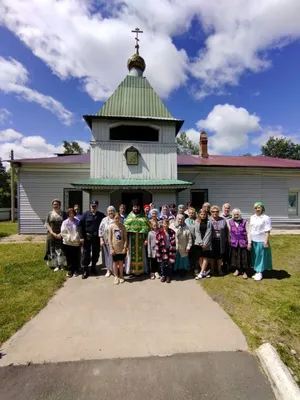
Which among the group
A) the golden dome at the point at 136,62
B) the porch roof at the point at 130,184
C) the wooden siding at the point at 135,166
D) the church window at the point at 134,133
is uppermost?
the golden dome at the point at 136,62

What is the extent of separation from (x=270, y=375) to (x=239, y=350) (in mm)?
420

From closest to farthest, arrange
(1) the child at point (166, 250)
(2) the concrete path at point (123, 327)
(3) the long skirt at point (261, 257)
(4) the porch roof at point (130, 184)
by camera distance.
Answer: (2) the concrete path at point (123, 327), (1) the child at point (166, 250), (3) the long skirt at point (261, 257), (4) the porch roof at point (130, 184)

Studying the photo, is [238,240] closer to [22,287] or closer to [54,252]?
[54,252]

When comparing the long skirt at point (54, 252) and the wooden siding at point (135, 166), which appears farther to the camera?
the wooden siding at point (135, 166)

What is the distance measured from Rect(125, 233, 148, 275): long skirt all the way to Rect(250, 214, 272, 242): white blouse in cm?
280

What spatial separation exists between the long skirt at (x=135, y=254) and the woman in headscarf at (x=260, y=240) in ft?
8.88

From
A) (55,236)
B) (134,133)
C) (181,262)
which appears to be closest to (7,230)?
(134,133)

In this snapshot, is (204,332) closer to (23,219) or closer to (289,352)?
(289,352)

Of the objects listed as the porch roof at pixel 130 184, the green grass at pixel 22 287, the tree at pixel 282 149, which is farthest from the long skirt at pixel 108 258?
the tree at pixel 282 149

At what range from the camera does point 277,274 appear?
5625 millimetres

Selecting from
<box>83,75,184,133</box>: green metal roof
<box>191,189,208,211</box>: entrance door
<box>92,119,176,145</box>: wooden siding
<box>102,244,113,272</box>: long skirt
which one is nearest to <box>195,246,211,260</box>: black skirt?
<box>102,244,113,272</box>: long skirt

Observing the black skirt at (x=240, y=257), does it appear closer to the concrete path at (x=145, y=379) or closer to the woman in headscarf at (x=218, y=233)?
the woman in headscarf at (x=218, y=233)

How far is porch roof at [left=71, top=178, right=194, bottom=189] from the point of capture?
995 centimetres

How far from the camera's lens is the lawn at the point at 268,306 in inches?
112
